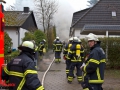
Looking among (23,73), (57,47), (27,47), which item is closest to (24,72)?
(23,73)

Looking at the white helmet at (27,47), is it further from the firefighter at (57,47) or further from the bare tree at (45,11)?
the bare tree at (45,11)

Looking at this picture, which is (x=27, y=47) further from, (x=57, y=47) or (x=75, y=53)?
(x=57, y=47)

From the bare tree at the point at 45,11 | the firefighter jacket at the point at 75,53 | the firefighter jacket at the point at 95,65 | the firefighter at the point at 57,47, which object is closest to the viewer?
the firefighter jacket at the point at 95,65

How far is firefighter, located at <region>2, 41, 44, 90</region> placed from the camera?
3658mm

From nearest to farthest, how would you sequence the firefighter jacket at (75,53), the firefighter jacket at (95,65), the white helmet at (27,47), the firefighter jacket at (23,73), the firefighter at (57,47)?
1. the firefighter jacket at (23,73)
2. the white helmet at (27,47)
3. the firefighter jacket at (95,65)
4. the firefighter jacket at (75,53)
5. the firefighter at (57,47)

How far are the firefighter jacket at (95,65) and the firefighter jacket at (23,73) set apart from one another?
1.61 metres

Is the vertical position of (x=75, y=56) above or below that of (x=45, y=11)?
below

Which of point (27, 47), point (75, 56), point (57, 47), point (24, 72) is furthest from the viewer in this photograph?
point (57, 47)

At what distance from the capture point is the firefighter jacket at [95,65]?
506 centimetres

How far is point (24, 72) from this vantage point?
373 cm

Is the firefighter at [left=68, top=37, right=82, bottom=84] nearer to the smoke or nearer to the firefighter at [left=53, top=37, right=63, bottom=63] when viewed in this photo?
the firefighter at [left=53, top=37, right=63, bottom=63]

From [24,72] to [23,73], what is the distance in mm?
43

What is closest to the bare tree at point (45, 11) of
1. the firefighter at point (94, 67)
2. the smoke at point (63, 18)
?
the smoke at point (63, 18)

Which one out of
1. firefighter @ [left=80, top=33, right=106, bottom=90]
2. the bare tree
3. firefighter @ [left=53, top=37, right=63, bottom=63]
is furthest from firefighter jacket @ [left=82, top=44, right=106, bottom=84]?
the bare tree
